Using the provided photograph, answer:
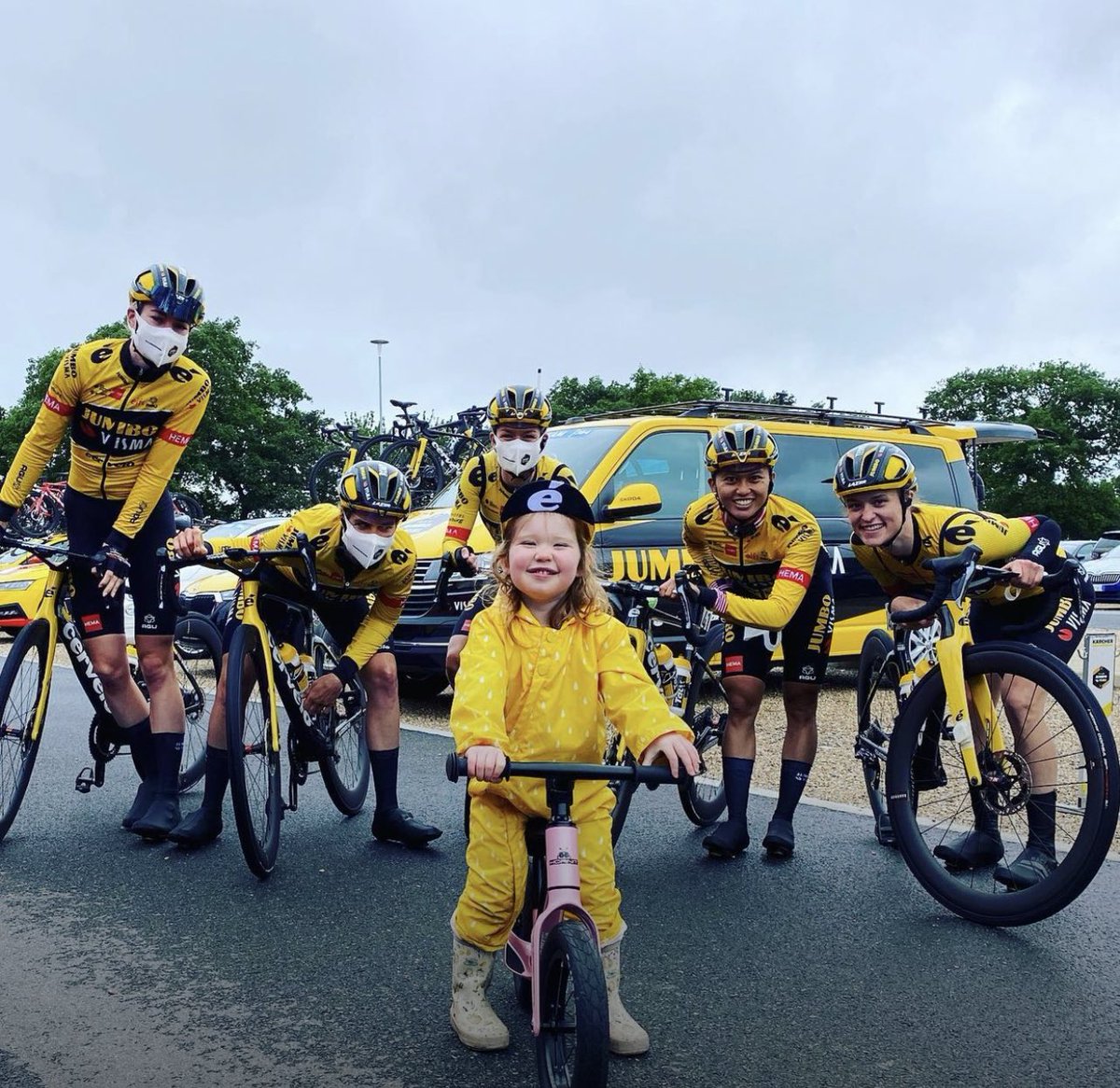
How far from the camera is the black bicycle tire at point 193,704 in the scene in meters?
6.15

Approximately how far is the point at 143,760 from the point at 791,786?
10.2ft

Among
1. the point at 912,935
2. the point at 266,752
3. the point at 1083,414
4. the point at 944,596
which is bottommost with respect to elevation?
the point at 912,935

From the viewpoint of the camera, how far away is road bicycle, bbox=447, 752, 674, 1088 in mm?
2512

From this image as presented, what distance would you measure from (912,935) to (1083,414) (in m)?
64.6

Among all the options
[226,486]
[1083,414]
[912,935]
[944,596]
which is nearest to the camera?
[912,935]

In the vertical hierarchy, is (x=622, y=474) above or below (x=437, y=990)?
above

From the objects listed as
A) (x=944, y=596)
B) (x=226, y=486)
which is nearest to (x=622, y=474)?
(x=944, y=596)

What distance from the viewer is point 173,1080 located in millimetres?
2984

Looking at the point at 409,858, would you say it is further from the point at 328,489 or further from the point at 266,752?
the point at 328,489

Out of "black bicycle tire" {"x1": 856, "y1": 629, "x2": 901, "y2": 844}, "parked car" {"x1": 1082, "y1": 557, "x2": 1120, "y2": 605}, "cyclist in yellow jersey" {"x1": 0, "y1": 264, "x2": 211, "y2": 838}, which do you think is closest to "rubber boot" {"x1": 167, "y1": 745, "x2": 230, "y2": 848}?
"cyclist in yellow jersey" {"x1": 0, "y1": 264, "x2": 211, "y2": 838}

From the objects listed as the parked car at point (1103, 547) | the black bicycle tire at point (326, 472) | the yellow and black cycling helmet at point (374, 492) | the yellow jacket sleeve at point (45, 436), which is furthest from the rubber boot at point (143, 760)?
the parked car at point (1103, 547)

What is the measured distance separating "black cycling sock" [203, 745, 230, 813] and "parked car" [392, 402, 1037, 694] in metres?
2.54

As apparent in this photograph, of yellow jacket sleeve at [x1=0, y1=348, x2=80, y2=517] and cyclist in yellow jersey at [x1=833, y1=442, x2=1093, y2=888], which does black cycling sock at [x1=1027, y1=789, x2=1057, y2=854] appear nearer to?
cyclist in yellow jersey at [x1=833, y1=442, x2=1093, y2=888]

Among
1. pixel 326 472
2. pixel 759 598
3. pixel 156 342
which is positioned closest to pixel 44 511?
pixel 326 472
